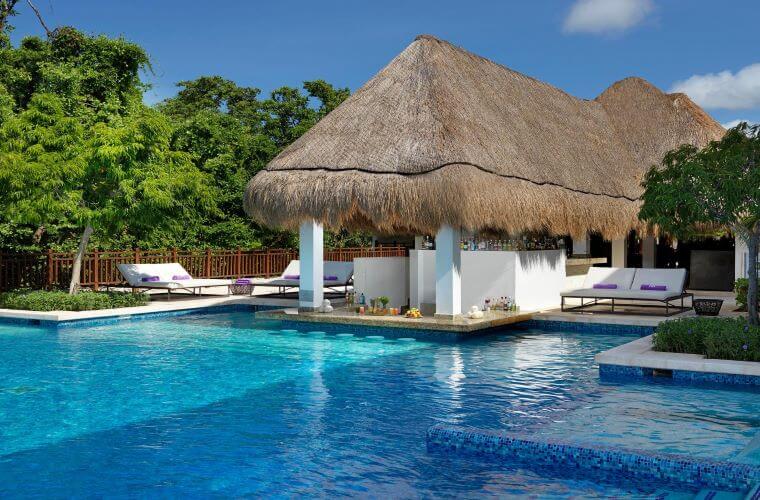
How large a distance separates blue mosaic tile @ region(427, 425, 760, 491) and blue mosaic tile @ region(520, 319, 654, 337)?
307 inches

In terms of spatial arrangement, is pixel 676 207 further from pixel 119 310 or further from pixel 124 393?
pixel 119 310

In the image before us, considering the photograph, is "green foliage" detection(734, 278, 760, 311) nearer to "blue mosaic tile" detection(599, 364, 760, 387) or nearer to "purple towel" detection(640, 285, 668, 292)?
"purple towel" detection(640, 285, 668, 292)

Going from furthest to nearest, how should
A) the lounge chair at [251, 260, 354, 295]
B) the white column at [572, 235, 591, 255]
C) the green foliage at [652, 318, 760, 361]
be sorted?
the white column at [572, 235, 591, 255]
the lounge chair at [251, 260, 354, 295]
the green foliage at [652, 318, 760, 361]

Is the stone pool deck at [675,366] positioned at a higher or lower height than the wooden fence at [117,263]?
lower

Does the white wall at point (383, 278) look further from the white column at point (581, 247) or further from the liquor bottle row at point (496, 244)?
the white column at point (581, 247)

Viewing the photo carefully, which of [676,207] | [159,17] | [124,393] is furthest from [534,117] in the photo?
[159,17]

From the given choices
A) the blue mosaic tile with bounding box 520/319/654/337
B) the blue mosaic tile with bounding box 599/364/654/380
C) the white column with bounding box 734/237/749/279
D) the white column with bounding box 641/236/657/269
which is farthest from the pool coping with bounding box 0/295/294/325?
the white column with bounding box 641/236/657/269

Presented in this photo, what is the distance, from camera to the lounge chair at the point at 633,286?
14297 millimetres

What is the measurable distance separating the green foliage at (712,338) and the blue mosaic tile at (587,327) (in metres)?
3.42

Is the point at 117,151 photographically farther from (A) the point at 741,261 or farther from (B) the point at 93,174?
(A) the point at 741,261

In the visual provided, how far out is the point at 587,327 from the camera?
45.6 feet

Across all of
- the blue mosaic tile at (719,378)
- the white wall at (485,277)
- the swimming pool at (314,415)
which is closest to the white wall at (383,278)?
the white wall at (485,277)

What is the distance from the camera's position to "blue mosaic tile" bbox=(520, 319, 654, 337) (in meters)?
13.4

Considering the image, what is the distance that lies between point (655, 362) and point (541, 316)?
16.7 feet
